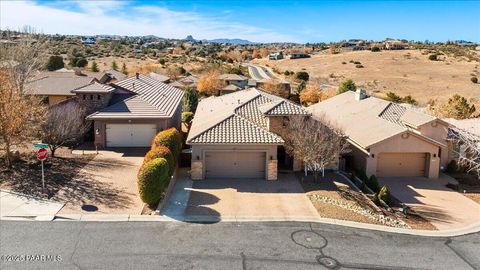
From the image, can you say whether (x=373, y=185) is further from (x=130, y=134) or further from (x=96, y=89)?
(x=96, y=89)

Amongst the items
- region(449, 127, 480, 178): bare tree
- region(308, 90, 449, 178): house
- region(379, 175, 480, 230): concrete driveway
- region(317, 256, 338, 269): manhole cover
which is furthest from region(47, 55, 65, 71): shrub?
region(317, 256, 338, 269): manhole cover

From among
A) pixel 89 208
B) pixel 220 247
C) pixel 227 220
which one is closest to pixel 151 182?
pixel 89 208

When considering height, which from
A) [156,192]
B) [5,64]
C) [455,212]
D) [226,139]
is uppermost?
[5,64]

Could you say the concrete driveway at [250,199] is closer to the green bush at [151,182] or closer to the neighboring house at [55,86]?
the green bush at [151,182]

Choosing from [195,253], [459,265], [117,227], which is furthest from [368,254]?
[117,227]

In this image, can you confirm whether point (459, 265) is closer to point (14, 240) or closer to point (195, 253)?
point (195, 253)

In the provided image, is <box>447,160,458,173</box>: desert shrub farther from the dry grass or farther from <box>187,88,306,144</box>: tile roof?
the dry grass
